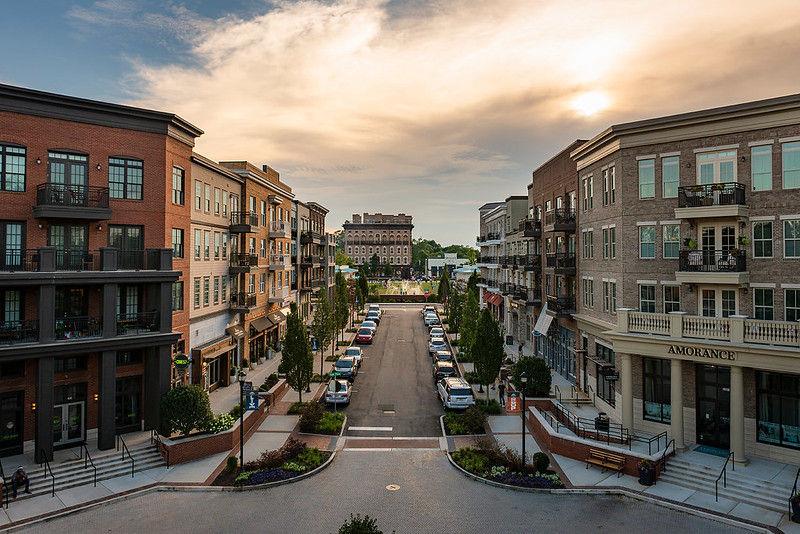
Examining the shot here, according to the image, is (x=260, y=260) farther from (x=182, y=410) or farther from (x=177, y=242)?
(x=182, y=410)

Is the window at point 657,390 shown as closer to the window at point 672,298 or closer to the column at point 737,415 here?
the window at point 672,298

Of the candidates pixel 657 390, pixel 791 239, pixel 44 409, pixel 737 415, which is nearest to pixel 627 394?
pixel 657 390

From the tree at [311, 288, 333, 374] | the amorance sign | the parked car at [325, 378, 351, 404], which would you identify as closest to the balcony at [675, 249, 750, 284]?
the amorance sign

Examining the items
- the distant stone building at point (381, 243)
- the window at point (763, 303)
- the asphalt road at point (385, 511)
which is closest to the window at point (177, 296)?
Result: the asphalt road at point (385, 511)

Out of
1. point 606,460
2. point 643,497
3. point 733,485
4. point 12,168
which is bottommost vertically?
point 643,497

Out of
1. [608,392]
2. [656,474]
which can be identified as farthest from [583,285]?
[656,474]

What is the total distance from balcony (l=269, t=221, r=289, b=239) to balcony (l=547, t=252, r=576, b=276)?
2492cm

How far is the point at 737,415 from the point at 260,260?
35398 millimetres

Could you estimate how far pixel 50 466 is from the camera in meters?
21.2

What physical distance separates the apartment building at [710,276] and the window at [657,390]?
0.16 feet

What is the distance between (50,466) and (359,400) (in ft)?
55.7

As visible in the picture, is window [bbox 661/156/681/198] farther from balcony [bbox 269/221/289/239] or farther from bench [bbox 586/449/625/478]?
balcony [bbox 269/221/289/239]

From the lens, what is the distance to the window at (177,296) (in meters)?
29.6

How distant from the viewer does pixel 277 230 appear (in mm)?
49500
